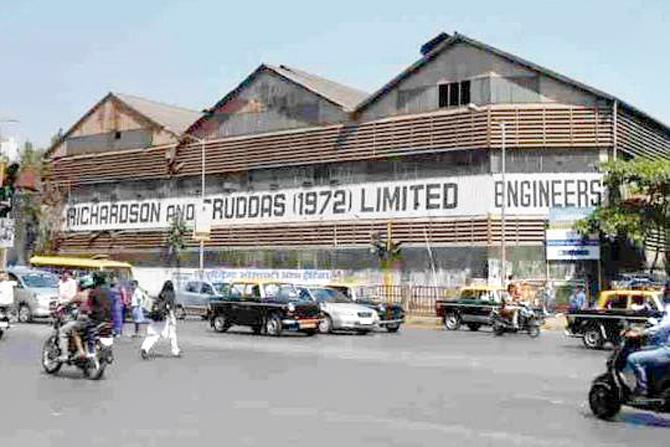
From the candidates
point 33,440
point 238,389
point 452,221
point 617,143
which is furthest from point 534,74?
point 33,440

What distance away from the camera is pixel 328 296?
3052 cm

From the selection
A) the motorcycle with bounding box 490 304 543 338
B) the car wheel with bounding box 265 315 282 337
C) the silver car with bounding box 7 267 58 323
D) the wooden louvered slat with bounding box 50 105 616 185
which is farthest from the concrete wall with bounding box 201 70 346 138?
the car wheel with bounding box 265 315 282 337

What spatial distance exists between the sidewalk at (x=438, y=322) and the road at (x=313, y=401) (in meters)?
14.7

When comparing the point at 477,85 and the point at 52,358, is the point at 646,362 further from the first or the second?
the point at 477,85

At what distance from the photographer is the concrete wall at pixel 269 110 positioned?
49.7 metres

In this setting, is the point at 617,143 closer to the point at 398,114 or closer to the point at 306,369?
the point at 398,114

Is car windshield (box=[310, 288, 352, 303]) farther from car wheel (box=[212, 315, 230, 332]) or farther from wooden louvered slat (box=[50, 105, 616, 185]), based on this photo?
wooden louvered slat (box=[50, 105, 616, 185])

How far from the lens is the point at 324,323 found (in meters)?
29.3

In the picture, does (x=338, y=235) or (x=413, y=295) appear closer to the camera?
(x=413, y=295)

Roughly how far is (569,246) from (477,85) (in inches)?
351

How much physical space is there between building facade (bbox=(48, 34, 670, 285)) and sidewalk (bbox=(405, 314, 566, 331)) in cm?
316

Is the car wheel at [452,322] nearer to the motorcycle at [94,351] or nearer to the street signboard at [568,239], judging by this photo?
the street signboard at [568,239]

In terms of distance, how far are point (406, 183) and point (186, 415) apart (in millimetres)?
35313

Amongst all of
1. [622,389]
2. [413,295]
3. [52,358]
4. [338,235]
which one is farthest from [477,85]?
[622,389]
